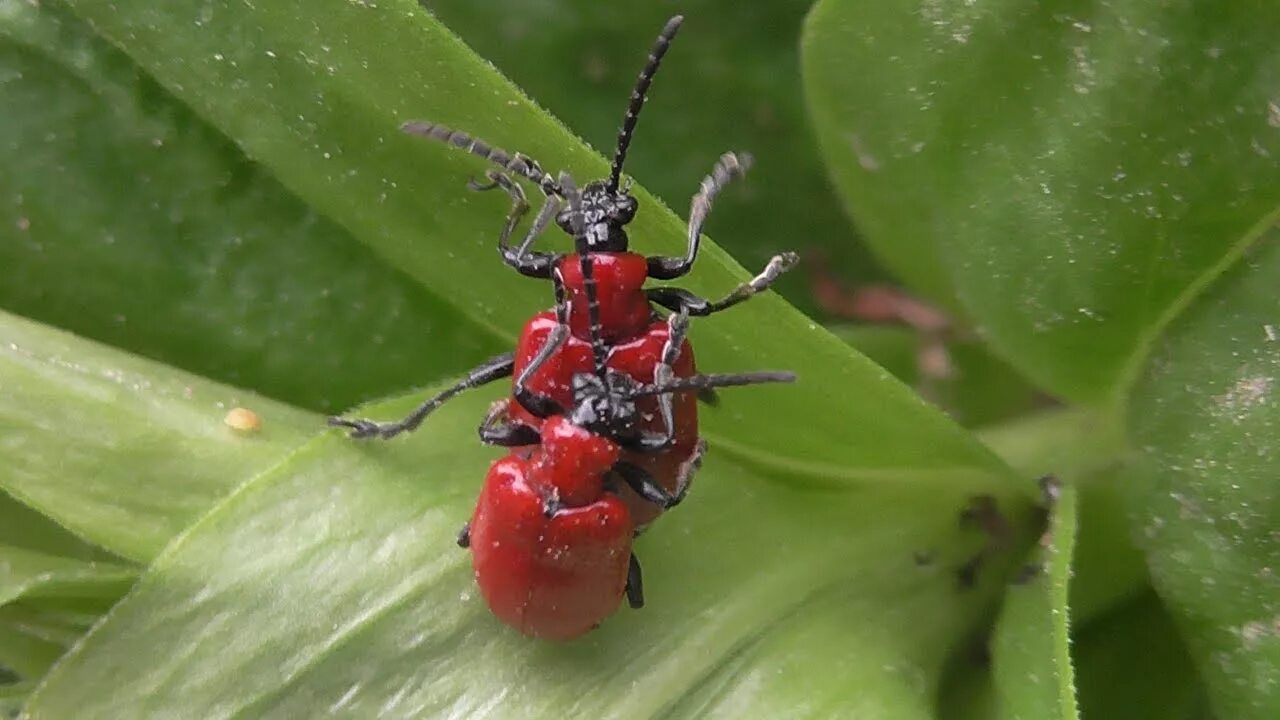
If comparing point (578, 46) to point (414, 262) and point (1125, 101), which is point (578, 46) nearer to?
point (414, 262)

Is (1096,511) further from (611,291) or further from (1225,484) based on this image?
(611,291)

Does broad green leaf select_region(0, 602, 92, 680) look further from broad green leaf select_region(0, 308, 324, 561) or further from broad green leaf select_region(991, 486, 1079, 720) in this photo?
broad green leaf select_region(991, 486, 1079, 720)

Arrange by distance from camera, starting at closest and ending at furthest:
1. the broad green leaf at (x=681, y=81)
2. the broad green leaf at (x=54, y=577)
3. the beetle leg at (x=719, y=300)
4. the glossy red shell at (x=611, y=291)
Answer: the broad green leaf at (x=54, y=577) < the beetle leg at (x=719, y=300) < the glossy red shell at (x=611, y=291) < the broad green leaf at (x=681, y=81)

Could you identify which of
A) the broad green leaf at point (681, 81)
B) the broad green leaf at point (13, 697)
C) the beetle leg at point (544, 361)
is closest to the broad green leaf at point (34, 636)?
the broad green leaf at point (13, 697)

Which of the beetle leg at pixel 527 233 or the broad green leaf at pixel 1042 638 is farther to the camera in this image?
the beetle leg at pixel 527 233

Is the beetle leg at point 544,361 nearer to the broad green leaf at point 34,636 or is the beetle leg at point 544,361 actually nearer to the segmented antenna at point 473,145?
the segmented antenna at point 473,145

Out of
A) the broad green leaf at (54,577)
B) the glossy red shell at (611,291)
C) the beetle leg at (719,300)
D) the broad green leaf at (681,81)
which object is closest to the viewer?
the broad green leaf at (54,577)
